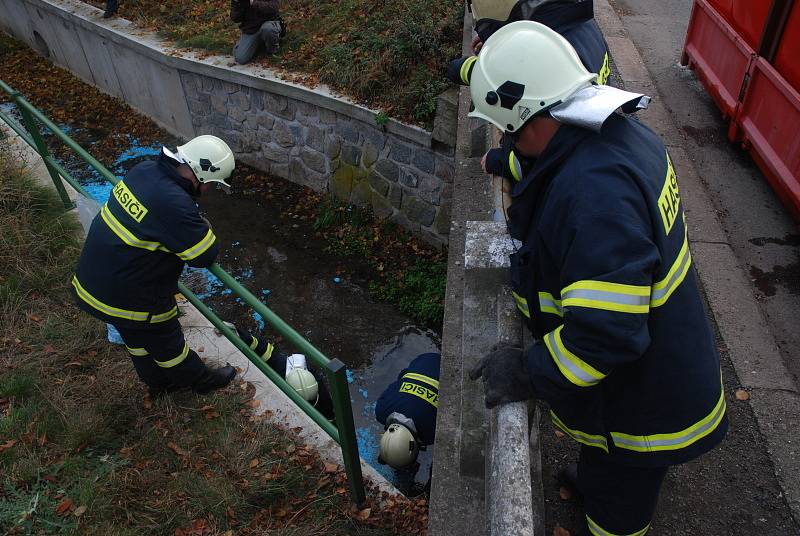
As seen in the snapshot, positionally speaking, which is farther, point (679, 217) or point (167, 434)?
point (167, 434)

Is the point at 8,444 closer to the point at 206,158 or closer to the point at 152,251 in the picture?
the point at 152,251

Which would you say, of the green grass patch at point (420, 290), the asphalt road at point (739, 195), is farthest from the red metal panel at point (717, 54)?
the green grass patch at point (420, 290)

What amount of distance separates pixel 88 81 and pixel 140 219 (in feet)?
31.0

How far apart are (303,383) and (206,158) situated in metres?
1.75

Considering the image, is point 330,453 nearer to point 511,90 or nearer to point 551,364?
point 551,364

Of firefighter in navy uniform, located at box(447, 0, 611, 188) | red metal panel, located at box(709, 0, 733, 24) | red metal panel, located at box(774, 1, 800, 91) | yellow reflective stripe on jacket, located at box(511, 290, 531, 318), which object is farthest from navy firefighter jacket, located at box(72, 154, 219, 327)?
red metal panel, located at box(709, 0, 733, 24)

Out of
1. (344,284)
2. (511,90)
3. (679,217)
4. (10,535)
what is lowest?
(344,284)

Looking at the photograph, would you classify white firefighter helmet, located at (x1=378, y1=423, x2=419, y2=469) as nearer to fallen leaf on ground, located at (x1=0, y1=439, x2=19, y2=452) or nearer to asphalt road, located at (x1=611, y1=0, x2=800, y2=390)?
fallen leaf on ground, located at (x1=0, y1=439, x2=19, y2=452)

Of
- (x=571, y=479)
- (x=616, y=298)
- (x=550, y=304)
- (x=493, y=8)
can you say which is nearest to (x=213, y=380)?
(x=571, y=479)

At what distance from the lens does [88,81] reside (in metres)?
11.2

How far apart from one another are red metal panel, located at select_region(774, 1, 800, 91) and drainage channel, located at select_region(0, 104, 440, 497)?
3.76m

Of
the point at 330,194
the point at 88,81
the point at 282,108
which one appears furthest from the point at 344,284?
the point at 88,81

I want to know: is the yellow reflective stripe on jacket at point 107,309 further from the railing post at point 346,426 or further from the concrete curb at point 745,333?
the concrete curb at point 745,333

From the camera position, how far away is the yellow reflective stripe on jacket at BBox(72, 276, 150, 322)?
3.63 m
